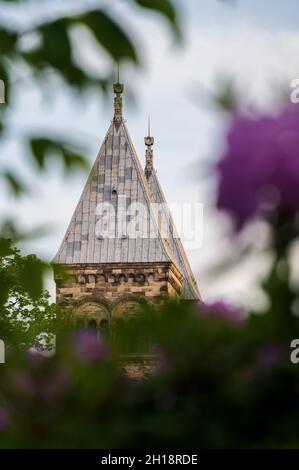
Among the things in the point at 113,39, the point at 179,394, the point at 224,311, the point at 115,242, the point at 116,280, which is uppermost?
the point at 115,242

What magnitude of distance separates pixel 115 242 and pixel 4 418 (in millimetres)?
53841

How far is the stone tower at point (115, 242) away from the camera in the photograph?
54469 millimetres

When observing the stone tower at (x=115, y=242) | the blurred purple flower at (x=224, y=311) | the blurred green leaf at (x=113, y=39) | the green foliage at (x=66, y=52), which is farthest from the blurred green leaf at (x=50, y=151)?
the stone tower at (x=115, y=242)

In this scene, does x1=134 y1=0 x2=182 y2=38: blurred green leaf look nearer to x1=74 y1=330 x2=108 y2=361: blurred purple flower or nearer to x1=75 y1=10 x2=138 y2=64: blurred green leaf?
x1=75 y1=10 x2=138 y2=64: blurred green leaf

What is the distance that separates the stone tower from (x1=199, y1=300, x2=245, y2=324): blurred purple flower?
5136 cm

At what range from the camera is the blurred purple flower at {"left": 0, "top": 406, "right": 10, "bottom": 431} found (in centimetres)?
204

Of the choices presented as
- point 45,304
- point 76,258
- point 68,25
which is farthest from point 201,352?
point 76,258

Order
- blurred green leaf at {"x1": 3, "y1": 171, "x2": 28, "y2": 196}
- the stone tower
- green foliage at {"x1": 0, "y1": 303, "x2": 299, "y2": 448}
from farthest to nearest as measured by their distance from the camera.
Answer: the stone tower < blurred green leaf at {"x1": 3, "y1": 171, "x2": 28, "y2": 196} < green foliage at {"x1": 0, "y1": 303, "x2": 299, "y2": 448}

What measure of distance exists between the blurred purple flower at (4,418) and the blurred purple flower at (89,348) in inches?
6.0

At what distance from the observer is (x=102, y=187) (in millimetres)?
56781

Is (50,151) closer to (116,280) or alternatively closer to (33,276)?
(33,276)

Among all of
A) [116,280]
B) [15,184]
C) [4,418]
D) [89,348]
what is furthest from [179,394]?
[116,280]

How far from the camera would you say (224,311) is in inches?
81.7

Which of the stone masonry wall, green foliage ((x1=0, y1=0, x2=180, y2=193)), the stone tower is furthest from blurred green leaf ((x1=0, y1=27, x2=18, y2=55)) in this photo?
the stone masonry wall
